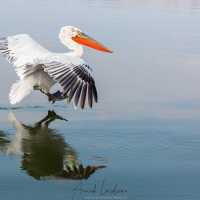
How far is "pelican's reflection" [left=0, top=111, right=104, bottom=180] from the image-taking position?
501cm

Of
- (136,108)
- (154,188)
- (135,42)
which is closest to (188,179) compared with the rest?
(154,188)

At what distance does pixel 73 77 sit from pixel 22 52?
145 centimetres

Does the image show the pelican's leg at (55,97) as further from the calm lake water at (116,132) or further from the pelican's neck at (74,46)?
the pelican's neck at (74,46)

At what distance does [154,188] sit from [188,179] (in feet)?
1.24

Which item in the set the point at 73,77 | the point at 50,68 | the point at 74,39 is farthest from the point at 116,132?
the point at 74,39

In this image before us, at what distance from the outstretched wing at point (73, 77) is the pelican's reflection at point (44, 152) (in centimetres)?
47

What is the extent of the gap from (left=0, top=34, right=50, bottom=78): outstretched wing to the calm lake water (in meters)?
0.48

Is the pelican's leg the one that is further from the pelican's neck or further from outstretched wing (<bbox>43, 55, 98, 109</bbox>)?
outstretched wing (<bbox>43, 55, 98, 109</bbox>)

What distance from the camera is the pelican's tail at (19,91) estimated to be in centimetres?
667

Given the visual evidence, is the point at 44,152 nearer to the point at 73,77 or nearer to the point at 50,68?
the point at 73,77

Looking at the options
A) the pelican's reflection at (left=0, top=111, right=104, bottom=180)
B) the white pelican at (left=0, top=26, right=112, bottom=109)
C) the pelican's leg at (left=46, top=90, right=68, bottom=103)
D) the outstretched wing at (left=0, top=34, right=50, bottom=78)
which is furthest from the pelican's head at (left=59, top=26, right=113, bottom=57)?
the pelican's reflection at (left=0, top=111, right=104, bottom=180)

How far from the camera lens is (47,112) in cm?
708

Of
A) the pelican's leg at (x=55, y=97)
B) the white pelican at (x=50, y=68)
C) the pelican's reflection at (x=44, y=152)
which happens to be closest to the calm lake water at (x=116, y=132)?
the pelican's reflection at (x=44, y=152)

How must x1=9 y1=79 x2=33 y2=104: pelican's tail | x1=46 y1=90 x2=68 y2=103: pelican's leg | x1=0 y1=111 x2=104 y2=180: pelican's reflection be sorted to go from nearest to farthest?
x1=0 y1=111 x2=104 y2=180: pelican's reflection
x1=9 y1=79 x2=33 y2=104: pelican's tail
x1=46 y1=90 x2=68 y2=103: pelican's leg
